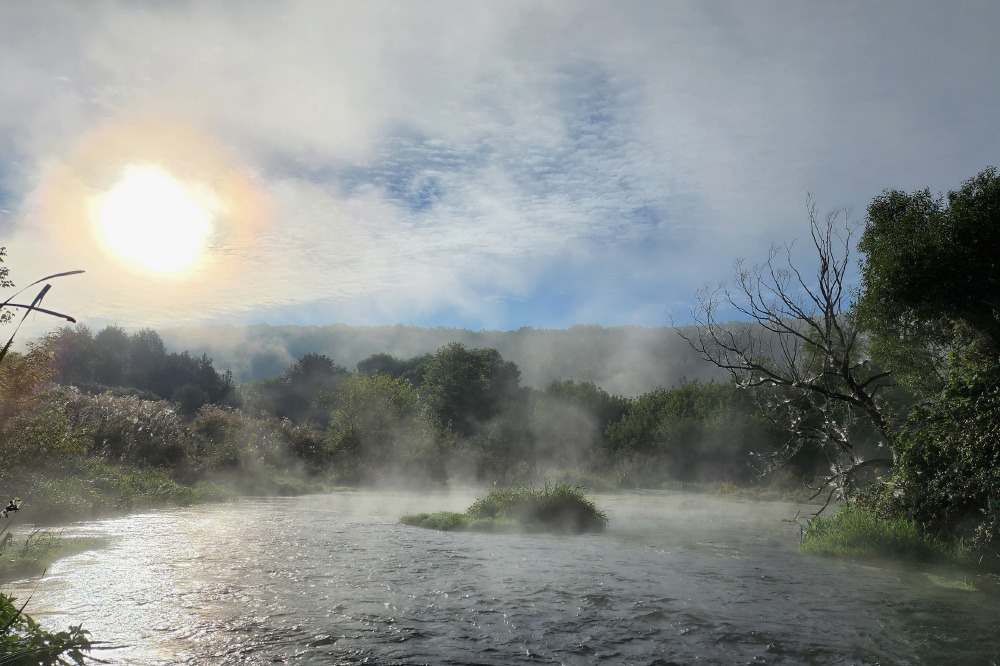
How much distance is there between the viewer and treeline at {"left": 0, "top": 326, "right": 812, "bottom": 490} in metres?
30.0

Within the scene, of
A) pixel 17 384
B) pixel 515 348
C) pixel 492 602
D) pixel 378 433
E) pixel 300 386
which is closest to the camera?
pixel 492 602

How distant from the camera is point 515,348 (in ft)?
498

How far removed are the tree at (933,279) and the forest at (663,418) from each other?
0.04 metres

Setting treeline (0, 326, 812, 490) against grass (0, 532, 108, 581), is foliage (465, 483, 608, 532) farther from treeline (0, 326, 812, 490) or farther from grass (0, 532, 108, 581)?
treeline (0, 326, 812, 490)

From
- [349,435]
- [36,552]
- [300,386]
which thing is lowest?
[36,552]

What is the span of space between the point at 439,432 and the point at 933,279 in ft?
120

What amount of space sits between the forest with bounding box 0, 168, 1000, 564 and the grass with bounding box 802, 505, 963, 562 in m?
0.25

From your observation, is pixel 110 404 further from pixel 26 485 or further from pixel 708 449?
pixel 708 449

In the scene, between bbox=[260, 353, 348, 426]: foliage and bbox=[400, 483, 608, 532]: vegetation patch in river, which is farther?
bbox=[260, 353, 348, 426]: foliage

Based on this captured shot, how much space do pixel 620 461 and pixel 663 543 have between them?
26.9m

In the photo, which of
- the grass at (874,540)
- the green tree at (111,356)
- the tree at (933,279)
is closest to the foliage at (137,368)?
the green tree at (111,356)

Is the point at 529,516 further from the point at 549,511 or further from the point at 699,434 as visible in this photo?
the point at 699,434

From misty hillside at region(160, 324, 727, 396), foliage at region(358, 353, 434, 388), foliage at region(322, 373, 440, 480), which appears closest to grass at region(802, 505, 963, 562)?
foliage at region(322, 373, 440, 480)

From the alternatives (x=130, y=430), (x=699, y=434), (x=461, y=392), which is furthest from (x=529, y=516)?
(x=461, y=392)
